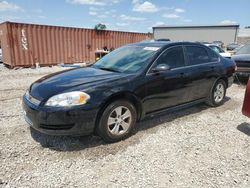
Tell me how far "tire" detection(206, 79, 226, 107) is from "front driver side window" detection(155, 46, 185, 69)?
1.34 m

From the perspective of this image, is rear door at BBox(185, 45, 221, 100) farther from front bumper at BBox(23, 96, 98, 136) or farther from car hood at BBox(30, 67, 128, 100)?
front bumper at BBox(23, 96, 98, 136)

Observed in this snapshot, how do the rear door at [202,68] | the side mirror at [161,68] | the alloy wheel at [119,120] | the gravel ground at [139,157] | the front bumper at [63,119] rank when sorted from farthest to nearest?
the rear door at [202,68], the side mirror at [161,68], the alloy wheel at [119,120], the front bumper at [63,119], the gravel ground at [139,157]

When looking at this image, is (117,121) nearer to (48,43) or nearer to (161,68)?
(161,68)

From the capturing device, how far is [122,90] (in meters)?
3.44

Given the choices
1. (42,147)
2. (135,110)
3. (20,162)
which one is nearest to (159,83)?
(135,110)

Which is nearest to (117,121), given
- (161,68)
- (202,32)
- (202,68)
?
(161,68)

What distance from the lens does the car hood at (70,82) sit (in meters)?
3.18

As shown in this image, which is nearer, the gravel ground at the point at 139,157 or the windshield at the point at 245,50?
the gravel ground at the point at 139,157

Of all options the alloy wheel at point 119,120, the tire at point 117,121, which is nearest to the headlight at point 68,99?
the tire at point 117,121

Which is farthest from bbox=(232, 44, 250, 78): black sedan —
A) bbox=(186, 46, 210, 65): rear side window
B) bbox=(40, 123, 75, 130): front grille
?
bbox=(40, 123, 75, 130): front grille

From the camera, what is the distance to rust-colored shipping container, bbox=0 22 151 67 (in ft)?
39.6

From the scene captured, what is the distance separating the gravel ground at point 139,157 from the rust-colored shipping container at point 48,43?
29.4ft

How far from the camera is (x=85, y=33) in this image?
49.7 feet

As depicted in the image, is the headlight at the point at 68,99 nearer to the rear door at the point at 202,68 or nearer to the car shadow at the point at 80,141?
the car shadow at the point at 80,141
